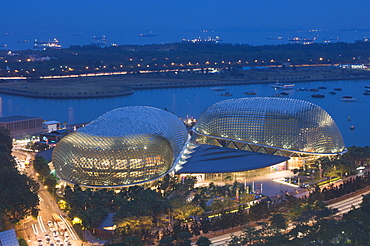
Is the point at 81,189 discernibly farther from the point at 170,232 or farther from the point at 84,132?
the point at 170,232

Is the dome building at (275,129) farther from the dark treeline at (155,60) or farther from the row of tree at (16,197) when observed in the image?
the dark treeline at (155,60)

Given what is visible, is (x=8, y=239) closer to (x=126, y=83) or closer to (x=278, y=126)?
(x=278, y=126)

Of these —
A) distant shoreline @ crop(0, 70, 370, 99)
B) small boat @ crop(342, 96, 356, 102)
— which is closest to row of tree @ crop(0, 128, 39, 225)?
distant shoreline @ crop(0, 70, 370, 99)

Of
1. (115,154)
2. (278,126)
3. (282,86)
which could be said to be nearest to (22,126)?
(115,154)

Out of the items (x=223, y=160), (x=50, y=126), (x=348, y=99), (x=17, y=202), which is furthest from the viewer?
(x=348, y=99)

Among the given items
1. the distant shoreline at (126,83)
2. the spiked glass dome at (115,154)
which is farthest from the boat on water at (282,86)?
the spiked glass dome at (115,154)

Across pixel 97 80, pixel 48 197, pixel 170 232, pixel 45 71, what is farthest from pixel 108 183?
pixel 45 71
